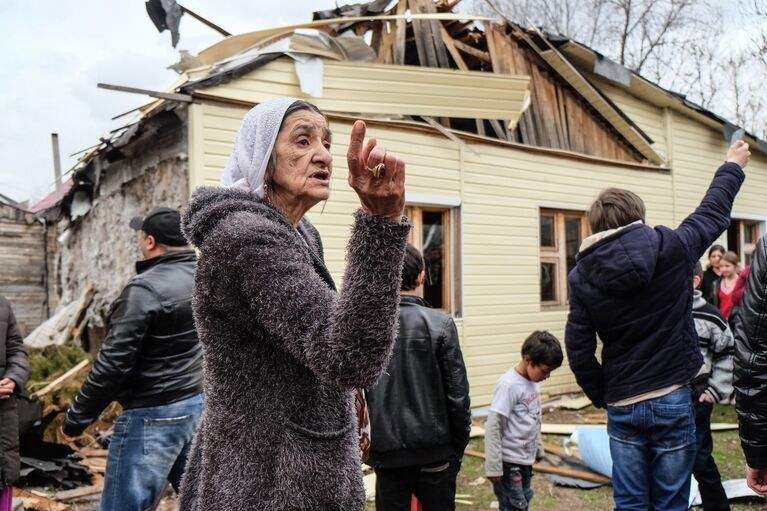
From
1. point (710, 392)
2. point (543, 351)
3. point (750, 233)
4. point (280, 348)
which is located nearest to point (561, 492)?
point (710, 392)

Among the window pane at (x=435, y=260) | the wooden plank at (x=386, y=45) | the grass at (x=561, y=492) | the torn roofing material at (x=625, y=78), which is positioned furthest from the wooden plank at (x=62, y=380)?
the torn roofing material at (x=625, y=78)

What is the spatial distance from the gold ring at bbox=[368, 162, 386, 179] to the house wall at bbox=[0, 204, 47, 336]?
12.5 m

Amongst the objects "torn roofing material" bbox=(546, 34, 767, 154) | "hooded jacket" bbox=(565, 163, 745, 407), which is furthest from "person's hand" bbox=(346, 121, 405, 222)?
"torn roofing material" bbox=(546, 34, 767, 154)

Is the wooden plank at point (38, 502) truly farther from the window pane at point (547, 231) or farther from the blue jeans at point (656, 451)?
the window pane at point (547, 231)

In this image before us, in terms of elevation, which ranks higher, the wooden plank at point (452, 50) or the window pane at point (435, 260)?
the wooden plank at point (452, 50)

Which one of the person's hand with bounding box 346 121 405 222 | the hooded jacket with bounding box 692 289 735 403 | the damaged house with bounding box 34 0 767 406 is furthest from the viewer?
the damaged house with bounding box 34 0 767 406

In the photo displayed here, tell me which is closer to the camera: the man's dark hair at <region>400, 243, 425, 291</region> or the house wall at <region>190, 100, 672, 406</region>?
the man's dark hair at <region>400, 243, 425, 291</region>

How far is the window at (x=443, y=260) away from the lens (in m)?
8.32

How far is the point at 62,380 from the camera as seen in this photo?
6.28 m

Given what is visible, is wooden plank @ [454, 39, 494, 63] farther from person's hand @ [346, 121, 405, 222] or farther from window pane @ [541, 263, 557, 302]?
person's hand @ [346, 121, 405, 222]

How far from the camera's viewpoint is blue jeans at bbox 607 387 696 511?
2865 millimetres

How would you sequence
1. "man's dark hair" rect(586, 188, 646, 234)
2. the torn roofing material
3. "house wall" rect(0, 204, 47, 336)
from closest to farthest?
"man's dark hair" rect(586, 188, 646, 234) < the torn roofing material < "house wall" rect(0, 204, 47, 336)

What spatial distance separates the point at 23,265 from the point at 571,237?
35.0 feet

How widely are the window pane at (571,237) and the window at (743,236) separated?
4.71 meters
